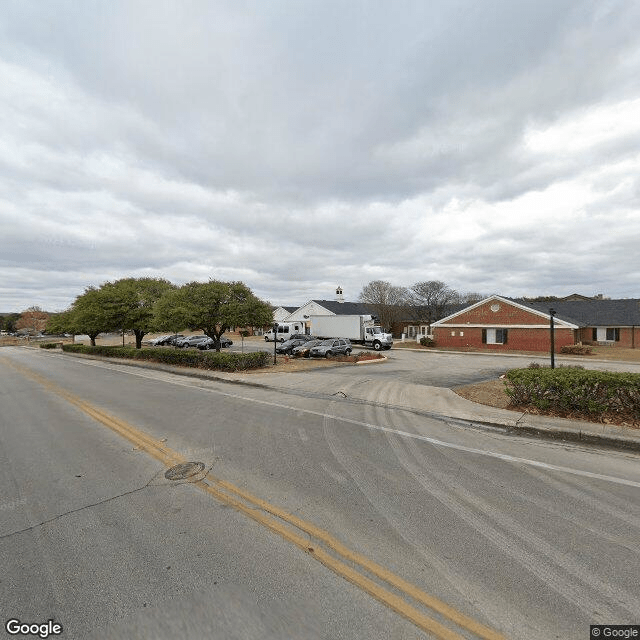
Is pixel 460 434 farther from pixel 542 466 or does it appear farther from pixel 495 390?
pixel 495 390

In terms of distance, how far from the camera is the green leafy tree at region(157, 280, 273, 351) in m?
20.6

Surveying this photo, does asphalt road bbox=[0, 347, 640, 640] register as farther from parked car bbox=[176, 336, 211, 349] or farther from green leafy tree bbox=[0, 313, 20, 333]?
green leafy tree bbox=[0, 313, 20, 333]

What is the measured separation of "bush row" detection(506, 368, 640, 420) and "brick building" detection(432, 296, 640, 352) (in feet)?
89.9

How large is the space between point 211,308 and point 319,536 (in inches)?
740

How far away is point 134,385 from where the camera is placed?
563 inches

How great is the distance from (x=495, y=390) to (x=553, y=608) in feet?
34.0

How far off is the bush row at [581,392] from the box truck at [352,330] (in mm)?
25684

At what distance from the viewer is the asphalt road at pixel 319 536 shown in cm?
259

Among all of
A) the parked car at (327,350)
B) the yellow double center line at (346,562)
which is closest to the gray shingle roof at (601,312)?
the parked car at (327,350)

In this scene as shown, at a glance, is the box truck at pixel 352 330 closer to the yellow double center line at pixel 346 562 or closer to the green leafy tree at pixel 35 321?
the yellow double center line at pixel 346 562

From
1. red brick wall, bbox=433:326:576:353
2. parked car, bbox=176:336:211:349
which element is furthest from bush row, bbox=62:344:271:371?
red brick wall, bbox=433:326:576:353

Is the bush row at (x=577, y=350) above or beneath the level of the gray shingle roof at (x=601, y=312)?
beneath

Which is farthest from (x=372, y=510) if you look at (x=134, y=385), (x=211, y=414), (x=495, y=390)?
(x=134, y=385)

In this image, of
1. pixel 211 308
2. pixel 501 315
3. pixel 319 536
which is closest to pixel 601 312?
pixel 501 315
